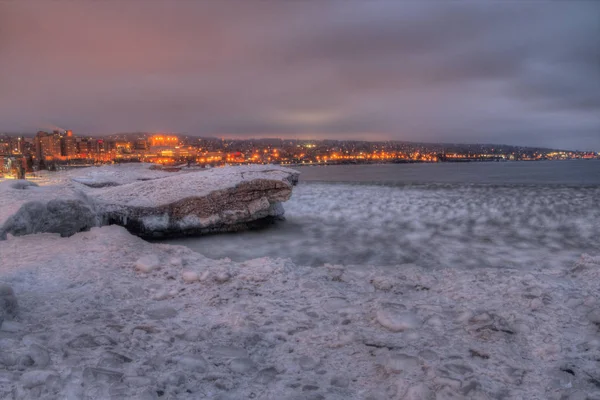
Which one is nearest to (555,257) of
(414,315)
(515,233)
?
(515,233)

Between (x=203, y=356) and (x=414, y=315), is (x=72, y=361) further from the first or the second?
(x=414, y=315)

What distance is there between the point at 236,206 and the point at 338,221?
4.00 m

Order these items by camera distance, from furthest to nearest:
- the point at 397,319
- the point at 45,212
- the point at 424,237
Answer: the point at 424,237
the point at 45,212
the point at 397,319

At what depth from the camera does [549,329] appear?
4.09 m

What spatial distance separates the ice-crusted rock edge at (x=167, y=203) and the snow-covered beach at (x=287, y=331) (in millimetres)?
1516

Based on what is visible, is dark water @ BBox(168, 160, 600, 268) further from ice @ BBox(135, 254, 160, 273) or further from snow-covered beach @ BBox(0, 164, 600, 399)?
ice @ BBox(135, 254, 160, 273)

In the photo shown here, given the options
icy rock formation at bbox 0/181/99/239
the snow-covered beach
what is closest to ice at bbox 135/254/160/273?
the snow-covered beach

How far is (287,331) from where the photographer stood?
412cm

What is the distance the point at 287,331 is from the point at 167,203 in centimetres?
679

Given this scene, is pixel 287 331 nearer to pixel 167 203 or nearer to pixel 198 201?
pixel 198 201

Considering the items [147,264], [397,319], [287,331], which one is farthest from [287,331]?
[147,264]

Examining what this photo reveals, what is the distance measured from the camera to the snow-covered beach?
120 inches

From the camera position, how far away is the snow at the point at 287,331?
306 cm

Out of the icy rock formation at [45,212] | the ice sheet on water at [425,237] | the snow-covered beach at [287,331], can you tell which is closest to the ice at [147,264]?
the snow-covered beach at [287,331]
